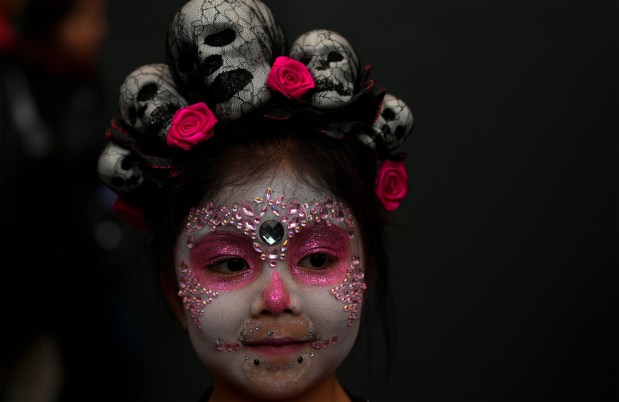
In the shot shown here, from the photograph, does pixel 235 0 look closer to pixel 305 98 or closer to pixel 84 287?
pixel 305 98

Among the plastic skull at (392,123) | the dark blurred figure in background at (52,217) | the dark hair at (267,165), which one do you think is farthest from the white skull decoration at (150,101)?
the dark blurred figure in background at (52,217)

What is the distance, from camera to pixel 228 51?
191 centimetres

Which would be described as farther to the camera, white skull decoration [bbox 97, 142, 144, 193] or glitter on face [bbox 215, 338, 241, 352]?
white skull decoration [bbox 97, 142, 144, 193]

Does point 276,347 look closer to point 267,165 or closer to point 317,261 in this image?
point 317,261

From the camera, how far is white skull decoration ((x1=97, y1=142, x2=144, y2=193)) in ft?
6.60

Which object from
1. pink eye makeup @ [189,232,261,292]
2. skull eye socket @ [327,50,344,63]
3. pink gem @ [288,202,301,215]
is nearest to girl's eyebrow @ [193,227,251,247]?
pink eye makeup @ [189,232,261,292]

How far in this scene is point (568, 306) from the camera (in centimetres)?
347

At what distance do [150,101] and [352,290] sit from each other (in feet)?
2.01

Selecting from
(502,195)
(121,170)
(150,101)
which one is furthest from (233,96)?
(502,195)

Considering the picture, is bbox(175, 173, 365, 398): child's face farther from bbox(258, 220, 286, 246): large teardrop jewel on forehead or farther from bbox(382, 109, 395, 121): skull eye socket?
bbox(382, 109, 395, 121): skull eye socket

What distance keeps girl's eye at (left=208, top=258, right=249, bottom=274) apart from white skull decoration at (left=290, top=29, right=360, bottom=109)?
0.38 metres

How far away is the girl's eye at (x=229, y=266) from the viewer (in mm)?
1891

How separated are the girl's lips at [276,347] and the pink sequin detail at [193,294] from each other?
12 centimetres

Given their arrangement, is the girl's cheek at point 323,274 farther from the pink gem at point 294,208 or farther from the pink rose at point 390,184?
the pink rose at point 390,184
